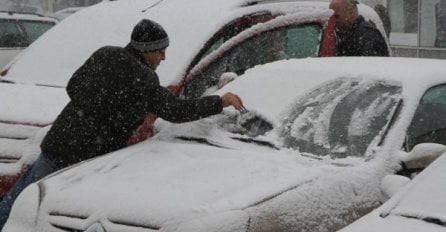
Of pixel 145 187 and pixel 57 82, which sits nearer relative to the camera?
pixel 145 187

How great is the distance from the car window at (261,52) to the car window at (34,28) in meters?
6.18

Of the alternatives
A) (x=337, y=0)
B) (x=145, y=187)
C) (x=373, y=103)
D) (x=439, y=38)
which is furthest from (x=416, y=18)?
(x=145, y=187)

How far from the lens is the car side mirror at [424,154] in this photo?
381cm

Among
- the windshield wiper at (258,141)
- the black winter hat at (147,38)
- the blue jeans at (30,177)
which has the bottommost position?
the blue jeans at (30,177)

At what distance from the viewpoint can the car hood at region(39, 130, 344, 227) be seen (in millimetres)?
3580

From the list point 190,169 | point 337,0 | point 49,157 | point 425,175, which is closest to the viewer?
point 425,175

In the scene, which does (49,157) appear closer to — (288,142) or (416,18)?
(288,142)

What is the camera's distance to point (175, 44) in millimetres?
6344

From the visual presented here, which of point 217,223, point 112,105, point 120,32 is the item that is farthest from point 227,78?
point 217,223

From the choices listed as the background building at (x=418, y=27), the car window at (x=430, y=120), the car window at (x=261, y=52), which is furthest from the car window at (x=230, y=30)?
the background building at (x=418, y=27)

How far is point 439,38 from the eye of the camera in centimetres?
1473

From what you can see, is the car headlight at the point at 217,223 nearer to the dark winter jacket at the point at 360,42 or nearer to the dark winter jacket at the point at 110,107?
the dark winter jacket at the point at 110,107

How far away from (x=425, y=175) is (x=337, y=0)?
3.43m

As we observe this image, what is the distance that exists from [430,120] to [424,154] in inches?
28.4
